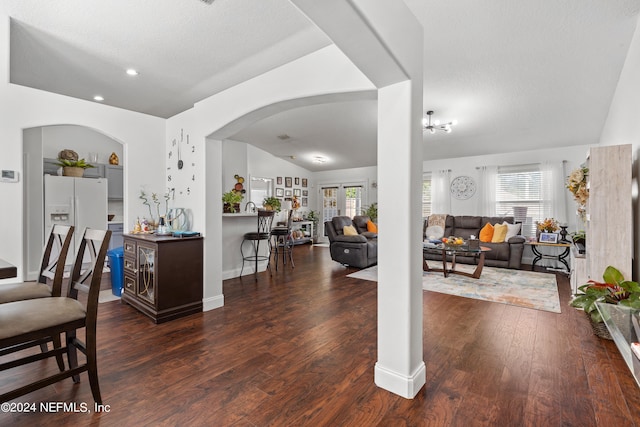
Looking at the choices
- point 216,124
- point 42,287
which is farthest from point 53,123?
point 42,287

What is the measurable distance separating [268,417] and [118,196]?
5.79 meters

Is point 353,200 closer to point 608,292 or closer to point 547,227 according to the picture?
point 547,227

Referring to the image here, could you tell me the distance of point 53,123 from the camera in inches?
130

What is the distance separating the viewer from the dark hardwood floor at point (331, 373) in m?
1.65

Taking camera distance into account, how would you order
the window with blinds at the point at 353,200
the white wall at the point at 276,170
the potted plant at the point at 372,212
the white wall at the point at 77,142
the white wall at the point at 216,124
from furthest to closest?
the window with blinds at the point at 353,200
the potted plant at the point at 372,212
the white wall at the point at 276,170
the white wall at the point at 77,142
the white wall at the point at 216,124

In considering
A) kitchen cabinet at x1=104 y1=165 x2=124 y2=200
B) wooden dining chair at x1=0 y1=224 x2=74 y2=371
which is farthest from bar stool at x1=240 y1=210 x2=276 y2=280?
kitchen cabinet at x1=104 y1=165 x2=124 y2=200

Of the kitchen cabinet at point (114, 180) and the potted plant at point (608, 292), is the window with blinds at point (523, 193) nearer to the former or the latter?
the potted plant at point (608, 292)

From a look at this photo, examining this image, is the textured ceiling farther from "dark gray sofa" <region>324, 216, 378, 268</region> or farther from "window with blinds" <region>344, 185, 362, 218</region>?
"window with blinds" <region>344, 185, 362, 218</region>

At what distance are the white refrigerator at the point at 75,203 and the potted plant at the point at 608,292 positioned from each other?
6.44m

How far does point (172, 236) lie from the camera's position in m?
3.23

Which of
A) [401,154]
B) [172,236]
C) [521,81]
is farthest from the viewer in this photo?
[521,81]

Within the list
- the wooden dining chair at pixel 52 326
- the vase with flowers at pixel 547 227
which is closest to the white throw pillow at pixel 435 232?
the vase with flowers at pixel 547 227

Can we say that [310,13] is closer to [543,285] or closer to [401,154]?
[401,154]

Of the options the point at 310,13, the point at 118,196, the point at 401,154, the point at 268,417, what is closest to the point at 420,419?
the point at 268,417
